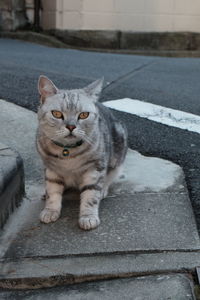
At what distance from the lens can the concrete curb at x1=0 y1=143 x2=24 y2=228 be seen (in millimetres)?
2760

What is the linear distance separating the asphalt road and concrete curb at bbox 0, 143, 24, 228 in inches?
43.9

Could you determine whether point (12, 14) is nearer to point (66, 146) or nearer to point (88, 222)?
point (66, 146)

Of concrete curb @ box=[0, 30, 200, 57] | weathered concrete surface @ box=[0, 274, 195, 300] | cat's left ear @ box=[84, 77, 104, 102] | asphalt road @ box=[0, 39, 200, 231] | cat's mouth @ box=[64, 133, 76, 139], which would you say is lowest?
concrete curb @ box=[0, 30, 200, 57]

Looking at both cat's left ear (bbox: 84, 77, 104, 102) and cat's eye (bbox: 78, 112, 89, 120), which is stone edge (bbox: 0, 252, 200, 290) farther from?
cat's left ear (bbox: 84, 77, 104, 102)

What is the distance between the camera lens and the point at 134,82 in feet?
21.1

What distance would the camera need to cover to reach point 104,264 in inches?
96.0

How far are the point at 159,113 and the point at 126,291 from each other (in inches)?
115

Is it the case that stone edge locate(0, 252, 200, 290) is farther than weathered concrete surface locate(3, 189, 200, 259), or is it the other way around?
weathered concrete surface locate(3, 189, 200, 259)

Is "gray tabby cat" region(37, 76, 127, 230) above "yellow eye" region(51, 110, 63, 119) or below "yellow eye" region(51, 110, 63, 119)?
below

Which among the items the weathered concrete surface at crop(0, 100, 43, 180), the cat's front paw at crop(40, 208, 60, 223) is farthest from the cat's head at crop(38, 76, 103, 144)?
the weathered concrete surface at crop(0, 100, 43, 180)

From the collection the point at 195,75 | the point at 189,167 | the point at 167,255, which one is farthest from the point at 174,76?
the point at 167,255

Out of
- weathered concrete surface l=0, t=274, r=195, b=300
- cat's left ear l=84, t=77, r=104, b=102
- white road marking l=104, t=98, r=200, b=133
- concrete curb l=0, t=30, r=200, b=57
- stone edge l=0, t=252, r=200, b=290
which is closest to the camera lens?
weathered concrete surface l=0, t=274, r=195, b=300

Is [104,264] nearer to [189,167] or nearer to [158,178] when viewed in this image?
[158,178]

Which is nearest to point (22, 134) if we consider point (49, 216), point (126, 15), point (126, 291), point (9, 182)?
point (9, 182)
